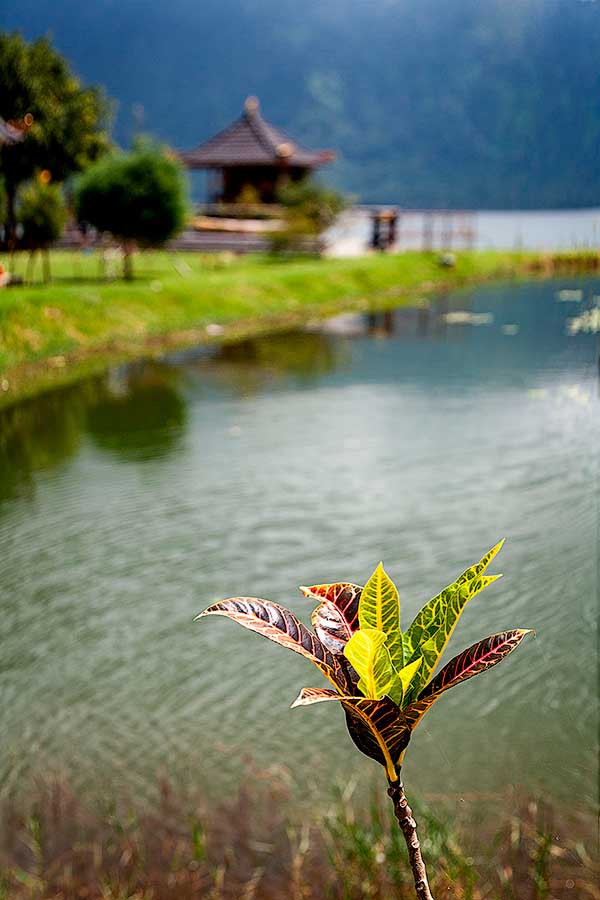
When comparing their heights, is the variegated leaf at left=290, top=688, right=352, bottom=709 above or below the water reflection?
above

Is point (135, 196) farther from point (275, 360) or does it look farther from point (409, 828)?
point (409, 828)

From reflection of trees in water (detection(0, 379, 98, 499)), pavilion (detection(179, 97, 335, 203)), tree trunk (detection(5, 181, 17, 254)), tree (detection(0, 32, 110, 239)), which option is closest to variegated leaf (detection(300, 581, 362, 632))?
reflection of trees in water (detection(0, 379, 98, 499))

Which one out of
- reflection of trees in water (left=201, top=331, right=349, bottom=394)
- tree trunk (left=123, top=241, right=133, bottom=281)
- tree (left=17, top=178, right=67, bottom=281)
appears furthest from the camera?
tree trunk (left=123, top=241, right=133, bottom=281)

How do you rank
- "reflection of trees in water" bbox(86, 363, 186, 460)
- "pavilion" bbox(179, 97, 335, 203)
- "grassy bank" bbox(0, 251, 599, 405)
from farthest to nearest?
"pavilion" bbox(179, 97, 335, 203) → "grassy bank" bbox(0, 251, 599, 405) → "reflection of trees in water" bbox(86, 363, 186, 460)

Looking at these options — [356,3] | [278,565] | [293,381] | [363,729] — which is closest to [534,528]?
[278,565]

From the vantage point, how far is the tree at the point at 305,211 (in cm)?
2655

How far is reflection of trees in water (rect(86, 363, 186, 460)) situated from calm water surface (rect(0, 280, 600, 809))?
0.16 feet

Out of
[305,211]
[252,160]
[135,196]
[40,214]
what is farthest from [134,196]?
[252,160]

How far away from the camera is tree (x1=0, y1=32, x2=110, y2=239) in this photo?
2488 cm

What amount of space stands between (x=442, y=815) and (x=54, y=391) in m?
10.3

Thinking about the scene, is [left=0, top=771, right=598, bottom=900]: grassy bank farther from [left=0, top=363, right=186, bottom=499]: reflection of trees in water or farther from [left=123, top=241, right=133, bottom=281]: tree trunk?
[left=123, top=241, right=133, bottom=281]: tree trunk

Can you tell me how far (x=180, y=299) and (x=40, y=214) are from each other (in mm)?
3164

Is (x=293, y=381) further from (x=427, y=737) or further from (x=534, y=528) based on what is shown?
(x=427, y=737)

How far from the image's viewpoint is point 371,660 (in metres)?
1.22
